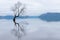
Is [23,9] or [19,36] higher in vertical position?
[23,9]

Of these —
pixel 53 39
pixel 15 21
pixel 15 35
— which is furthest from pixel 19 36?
pixel 15 21

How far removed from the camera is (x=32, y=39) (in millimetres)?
6031

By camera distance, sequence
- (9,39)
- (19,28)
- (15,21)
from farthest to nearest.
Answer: (15,21)
(19,28)
(9,39)

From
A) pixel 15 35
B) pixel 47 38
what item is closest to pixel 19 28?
pixel 15 35

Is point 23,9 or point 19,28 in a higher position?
point 23,9

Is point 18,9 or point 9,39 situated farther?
point 18,9

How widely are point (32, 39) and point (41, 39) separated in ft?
0.85

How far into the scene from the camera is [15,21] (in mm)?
7836

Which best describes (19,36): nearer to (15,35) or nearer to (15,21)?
(15,35)

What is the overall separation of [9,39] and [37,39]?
81 centimetres

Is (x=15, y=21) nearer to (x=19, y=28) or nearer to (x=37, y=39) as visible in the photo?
(x=19, y=28)

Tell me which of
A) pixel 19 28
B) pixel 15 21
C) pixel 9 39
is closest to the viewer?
pixel 9 39

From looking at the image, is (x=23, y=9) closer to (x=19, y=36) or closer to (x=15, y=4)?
(x=15, y=4)

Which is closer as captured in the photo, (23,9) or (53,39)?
(53,39)
